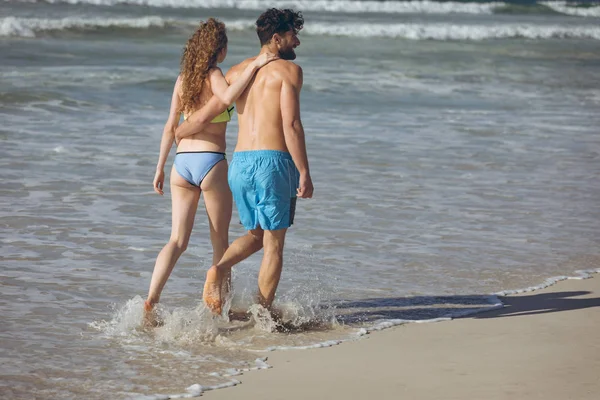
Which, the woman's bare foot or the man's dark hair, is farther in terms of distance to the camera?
the woman's bare foot

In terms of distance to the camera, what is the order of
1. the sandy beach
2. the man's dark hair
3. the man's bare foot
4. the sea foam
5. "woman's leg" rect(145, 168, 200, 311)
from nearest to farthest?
the sandy beach → the man's dark hair → the man's bare foot → "woman's leg" rect(145, 168, 200, 311) → the sea foam

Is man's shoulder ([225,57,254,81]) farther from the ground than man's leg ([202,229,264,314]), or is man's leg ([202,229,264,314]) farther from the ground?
man's shoulder ([225,57,254,81])

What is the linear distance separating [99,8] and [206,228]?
34984 mm

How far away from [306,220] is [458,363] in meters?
3.94

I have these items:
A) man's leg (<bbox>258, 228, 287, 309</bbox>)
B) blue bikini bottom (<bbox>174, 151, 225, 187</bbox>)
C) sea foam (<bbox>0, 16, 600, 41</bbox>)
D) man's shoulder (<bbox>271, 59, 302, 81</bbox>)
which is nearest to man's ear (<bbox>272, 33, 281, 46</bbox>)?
man's shoulder (<bbox>271, 59, 302, 81</bbox>)

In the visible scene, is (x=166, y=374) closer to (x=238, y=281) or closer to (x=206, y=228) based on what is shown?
(x=238, y=281)

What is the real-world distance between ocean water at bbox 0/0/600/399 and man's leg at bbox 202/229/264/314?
0.12m

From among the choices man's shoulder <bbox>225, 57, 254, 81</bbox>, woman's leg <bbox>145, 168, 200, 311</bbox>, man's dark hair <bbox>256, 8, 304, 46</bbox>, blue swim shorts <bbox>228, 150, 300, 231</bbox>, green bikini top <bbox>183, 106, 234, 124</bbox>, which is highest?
man's dark hair <bbox>256, 8, 304, 46</bbox>

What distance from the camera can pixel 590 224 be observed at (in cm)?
915

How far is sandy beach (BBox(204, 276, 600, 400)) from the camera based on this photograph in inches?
188

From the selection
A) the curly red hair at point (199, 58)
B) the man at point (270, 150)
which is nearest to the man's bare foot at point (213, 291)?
the man at point (270, 150)

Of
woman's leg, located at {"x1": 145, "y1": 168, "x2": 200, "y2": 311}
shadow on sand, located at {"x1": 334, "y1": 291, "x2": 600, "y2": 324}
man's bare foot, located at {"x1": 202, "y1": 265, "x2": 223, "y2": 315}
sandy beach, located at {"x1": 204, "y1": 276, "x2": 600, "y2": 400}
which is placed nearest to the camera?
sandy beach, located at {"x1": 204, "y1": 276, "x2": 600, "y2": 400}

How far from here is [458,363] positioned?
5219 mm

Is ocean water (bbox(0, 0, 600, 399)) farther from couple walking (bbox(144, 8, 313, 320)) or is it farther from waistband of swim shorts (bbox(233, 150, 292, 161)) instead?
waistband of swim shorts (bbox(233, 150, 292, 161))
